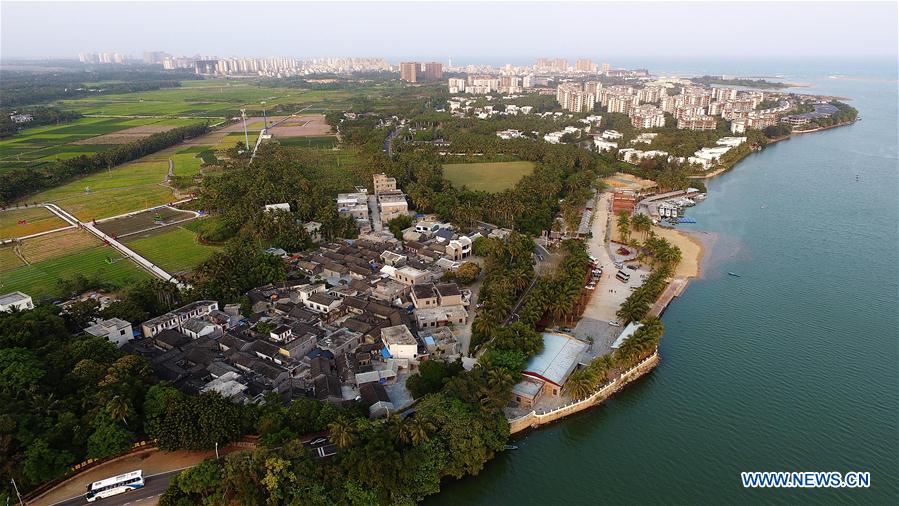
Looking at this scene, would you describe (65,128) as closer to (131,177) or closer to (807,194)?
(131,177)

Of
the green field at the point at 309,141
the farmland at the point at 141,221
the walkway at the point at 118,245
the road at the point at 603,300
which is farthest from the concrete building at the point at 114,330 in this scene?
the green field at the point at 309,141

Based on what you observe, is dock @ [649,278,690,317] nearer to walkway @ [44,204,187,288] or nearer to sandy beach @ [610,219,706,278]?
sandy beach @ [610,219,706,278]

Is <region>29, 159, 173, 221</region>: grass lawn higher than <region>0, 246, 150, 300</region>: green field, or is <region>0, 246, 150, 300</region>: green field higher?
<region>29, 159, 173, 221</region>: grass lawn

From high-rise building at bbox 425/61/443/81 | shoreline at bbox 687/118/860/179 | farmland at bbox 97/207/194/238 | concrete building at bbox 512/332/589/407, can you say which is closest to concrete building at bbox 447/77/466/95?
high-rise building at bbox 425/61/443/81

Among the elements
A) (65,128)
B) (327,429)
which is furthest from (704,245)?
(65,128)

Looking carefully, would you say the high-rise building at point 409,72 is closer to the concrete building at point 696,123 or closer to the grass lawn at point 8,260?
the concrete building at point 696,123

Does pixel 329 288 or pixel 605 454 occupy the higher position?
pixel 329 288

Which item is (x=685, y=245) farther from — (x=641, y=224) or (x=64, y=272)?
(x=64, y=272)

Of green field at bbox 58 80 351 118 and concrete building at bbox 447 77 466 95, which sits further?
concrete building at bbox 447 77 466 95
